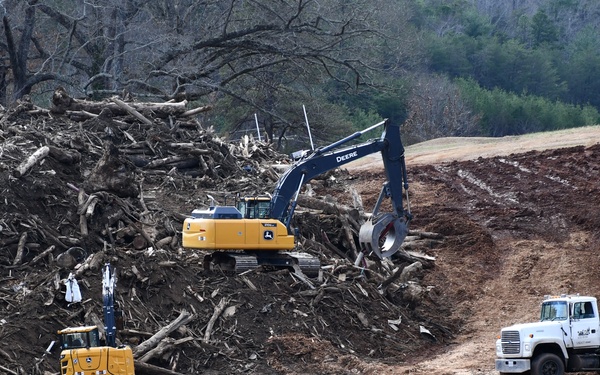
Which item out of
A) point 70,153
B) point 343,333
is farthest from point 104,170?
point 343,333

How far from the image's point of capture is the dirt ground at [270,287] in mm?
18359

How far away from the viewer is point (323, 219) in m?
25.3

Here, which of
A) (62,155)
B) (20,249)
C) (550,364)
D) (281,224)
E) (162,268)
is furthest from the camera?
(62,155)

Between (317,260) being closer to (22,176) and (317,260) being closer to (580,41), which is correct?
(22,176)

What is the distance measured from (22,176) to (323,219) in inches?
279

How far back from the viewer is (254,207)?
20.8 metres

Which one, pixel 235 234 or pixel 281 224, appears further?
pixel 281 224

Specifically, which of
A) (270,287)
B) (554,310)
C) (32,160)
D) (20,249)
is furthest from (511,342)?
(32,160)

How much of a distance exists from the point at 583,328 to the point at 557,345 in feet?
1.60

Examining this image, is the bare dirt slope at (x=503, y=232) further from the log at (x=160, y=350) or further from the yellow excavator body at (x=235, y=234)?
the log at (x=160, y=350)

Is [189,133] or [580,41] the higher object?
[580,41]

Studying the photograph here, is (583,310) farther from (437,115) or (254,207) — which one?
(437,115)

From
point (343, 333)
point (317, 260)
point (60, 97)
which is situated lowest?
point (343, 333)

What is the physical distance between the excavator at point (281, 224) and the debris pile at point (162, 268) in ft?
1.29
